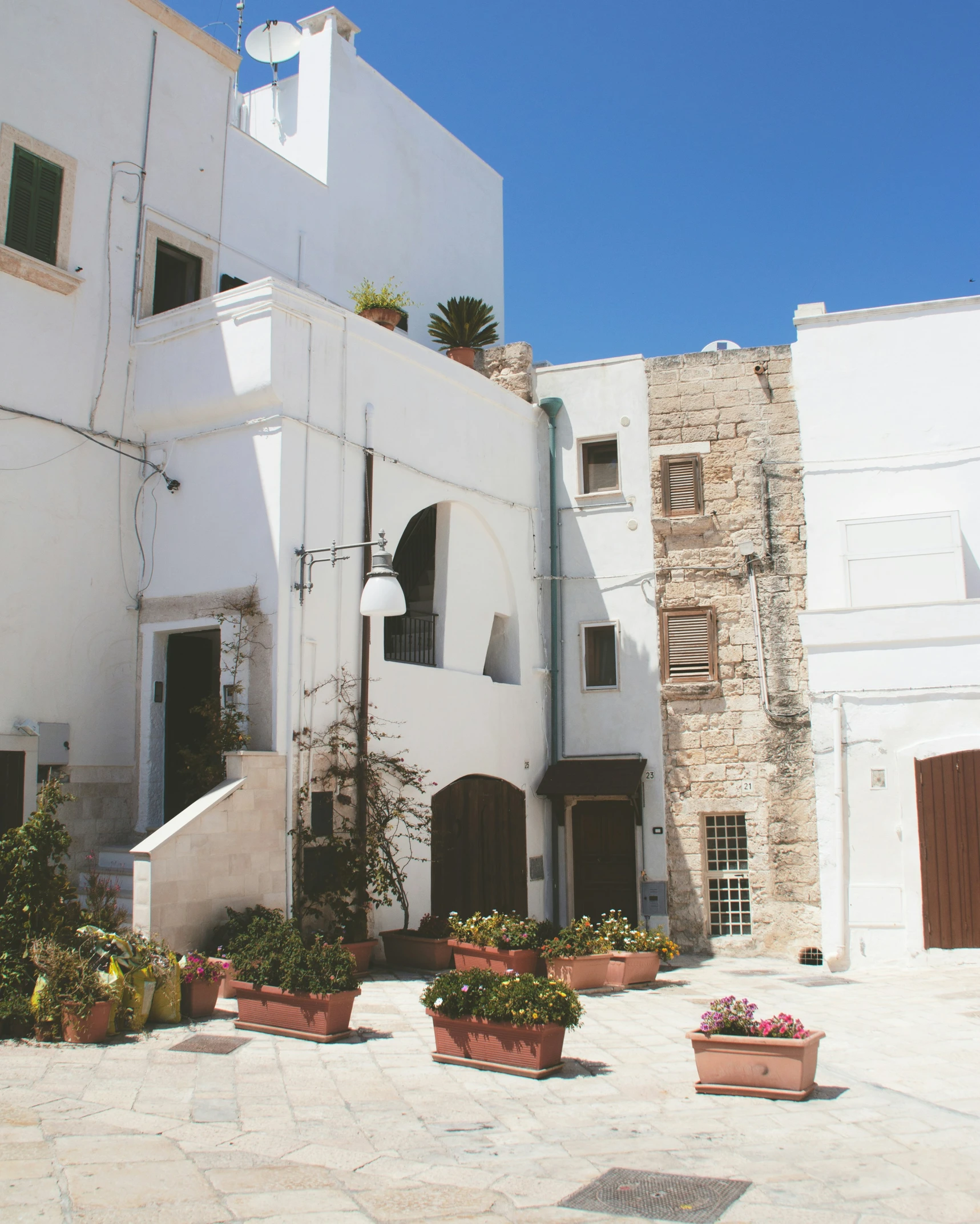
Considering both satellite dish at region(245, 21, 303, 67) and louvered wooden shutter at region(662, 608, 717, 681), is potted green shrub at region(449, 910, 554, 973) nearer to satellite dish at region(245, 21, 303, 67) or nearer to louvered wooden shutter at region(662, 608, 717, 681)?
louvered wooden shutter at region(662, 608, 717, 681)

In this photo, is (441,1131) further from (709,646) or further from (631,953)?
(709,646)

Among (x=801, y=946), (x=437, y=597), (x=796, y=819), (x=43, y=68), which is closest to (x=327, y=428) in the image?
(x=437, y=597)

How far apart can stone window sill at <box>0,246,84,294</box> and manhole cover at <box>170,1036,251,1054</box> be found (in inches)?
293

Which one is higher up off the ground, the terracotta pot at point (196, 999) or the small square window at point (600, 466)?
the small square window at point (600, 466)

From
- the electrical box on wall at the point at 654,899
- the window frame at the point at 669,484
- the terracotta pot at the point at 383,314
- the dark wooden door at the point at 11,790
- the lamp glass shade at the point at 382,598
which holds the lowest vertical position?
the electrical box on wall at the point at 654,899

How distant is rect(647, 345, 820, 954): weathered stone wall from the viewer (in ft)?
43.6

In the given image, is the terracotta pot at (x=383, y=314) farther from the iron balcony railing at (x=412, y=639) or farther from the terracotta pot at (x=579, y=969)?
the terracotta pot at (x=579, y=969)

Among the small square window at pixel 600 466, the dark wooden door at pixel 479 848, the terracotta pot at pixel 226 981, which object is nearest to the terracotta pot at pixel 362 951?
the terracotta pot at pixel 226 981

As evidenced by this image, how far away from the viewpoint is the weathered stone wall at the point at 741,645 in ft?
43.6

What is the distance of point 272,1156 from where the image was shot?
4.96m

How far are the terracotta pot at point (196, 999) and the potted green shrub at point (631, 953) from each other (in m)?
4.06

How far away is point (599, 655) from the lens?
14734mm

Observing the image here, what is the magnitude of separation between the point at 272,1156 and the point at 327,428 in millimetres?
7481

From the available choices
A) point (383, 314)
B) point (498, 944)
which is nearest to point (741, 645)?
point (498, 944)
